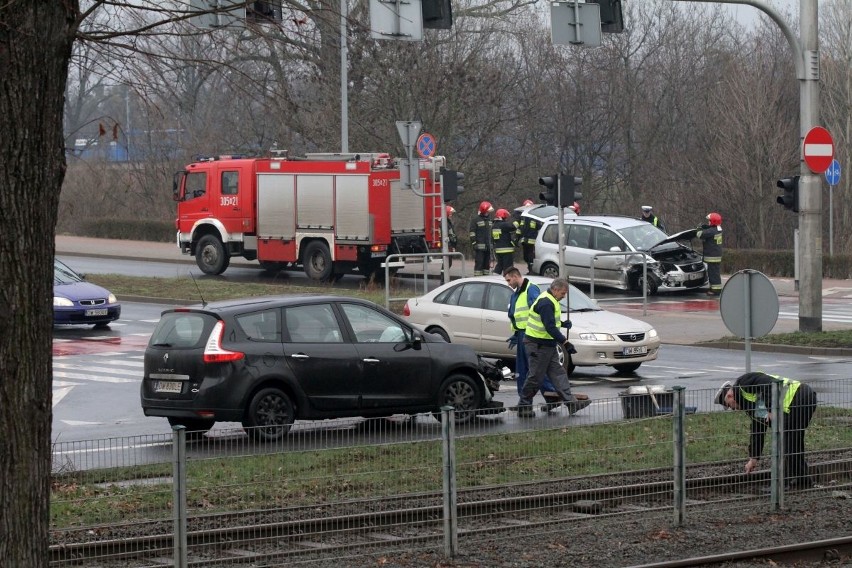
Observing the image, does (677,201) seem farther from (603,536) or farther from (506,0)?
(603,536)

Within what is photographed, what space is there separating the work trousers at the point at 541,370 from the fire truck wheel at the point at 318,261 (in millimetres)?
18451

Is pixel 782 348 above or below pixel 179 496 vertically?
below

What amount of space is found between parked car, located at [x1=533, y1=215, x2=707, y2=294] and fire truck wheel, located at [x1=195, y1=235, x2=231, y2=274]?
8314 mm

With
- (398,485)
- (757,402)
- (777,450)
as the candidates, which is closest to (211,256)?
(757,402)

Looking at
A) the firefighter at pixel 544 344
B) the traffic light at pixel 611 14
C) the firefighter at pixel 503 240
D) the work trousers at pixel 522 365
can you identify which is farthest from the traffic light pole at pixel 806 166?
the firefighter at pixel 503 240

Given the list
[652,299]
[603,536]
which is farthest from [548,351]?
[652,299]

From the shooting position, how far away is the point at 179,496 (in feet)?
28.1

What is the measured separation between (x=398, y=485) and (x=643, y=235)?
24.5 metres

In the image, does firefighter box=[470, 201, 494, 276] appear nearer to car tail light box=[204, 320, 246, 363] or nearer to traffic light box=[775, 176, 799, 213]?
traffic light box=[775, 176, 799, 213]

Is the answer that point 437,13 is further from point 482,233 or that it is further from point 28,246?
point 482,233

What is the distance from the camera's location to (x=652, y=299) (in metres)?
32.2

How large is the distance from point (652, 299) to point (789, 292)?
3.85 m

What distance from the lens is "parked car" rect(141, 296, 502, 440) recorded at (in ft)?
46.5

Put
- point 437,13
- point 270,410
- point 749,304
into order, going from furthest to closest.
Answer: point 437,13 → point 270,410 → point 749,304
